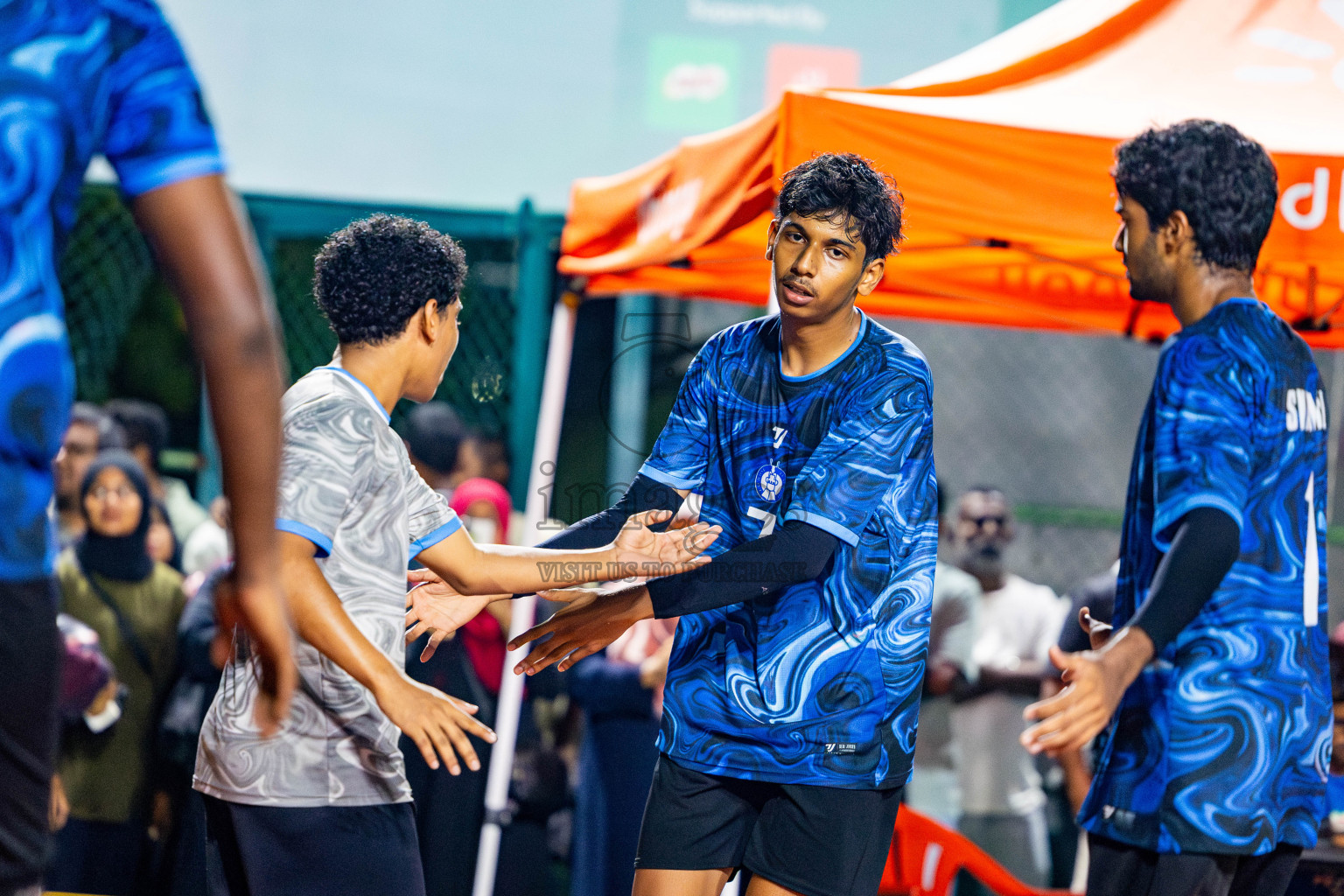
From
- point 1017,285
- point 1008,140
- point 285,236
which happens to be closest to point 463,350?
point 285,236

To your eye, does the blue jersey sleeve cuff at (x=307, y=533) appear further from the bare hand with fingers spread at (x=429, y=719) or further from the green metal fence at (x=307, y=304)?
the green metal fence at (x=307, y=304)

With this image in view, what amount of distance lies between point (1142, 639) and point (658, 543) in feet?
3.28

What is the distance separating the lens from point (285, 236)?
285 inches

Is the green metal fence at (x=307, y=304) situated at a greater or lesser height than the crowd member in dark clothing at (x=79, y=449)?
greater

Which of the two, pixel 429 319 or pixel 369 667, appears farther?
pixel 429 319

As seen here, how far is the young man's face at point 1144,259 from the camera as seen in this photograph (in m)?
2.27

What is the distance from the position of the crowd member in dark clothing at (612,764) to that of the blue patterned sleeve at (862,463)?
95.5 inches

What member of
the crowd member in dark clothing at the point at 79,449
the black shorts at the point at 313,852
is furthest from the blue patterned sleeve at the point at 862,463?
the crowd member in dark clothing at the point at 79,449

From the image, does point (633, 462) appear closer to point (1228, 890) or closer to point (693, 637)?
point (693, 637)

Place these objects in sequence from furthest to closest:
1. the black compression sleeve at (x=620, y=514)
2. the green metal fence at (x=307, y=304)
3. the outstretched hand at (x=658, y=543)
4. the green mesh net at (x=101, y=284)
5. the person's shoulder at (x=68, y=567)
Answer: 1. the green mesh net at (x=101, y=284)
2. the green metal fence at (x=307, y=304)
3. the person's shoulder at (x=68, y=567)
4. the black compression sleeve at (x=620, y=514)
5. the outstretched hand at (x=658, y=543)

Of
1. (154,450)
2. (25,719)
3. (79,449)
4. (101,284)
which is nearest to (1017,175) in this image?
(25,719)

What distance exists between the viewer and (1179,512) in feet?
6.72

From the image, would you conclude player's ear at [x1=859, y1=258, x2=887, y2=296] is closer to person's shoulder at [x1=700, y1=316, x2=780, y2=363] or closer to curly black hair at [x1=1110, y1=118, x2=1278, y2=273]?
person's shoulder at [x1=700, y1=316, x2=780, y2=363]

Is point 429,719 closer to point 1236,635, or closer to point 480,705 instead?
point 1236,635
